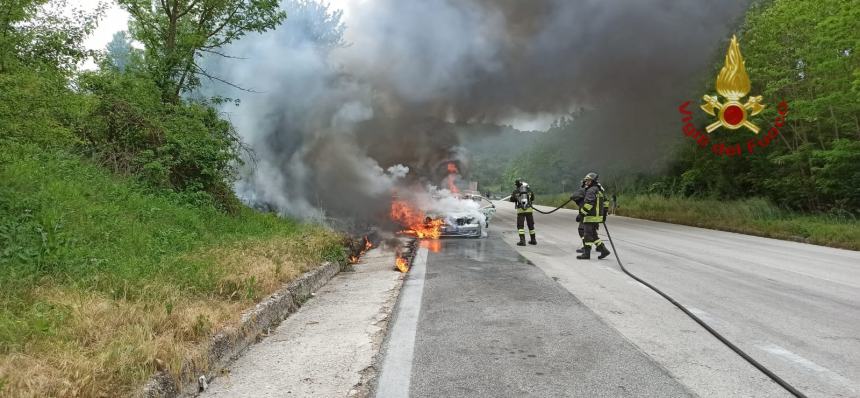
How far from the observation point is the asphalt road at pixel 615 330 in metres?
3.23

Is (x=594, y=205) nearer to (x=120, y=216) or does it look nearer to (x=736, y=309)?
(x=736, y=309)

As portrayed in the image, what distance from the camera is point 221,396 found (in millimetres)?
3168

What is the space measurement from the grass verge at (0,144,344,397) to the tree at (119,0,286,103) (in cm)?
321

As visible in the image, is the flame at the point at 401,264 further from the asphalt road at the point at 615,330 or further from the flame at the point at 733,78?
the flame at the point at 733,78

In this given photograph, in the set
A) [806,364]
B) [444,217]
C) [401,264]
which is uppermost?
[444,217]

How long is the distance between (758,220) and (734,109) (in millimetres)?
3778

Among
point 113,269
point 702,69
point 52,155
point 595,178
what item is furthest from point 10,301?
point 702,69

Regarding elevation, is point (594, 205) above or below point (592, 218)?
above

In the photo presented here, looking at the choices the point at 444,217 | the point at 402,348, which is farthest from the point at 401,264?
the point at 444,217

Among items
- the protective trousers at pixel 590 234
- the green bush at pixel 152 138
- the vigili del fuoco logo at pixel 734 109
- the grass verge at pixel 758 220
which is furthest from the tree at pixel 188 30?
the grass verge at pixel 758 220

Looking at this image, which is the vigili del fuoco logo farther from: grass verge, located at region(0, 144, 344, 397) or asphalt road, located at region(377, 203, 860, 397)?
grass verge, located at region(0, 144, 344, 397)

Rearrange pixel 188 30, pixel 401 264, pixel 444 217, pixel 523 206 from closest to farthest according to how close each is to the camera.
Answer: pixel 401 264
pixel 188 30
pixel 523 206
pixel 444 217

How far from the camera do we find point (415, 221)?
14.9 metres

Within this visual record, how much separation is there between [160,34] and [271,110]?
3675mm
